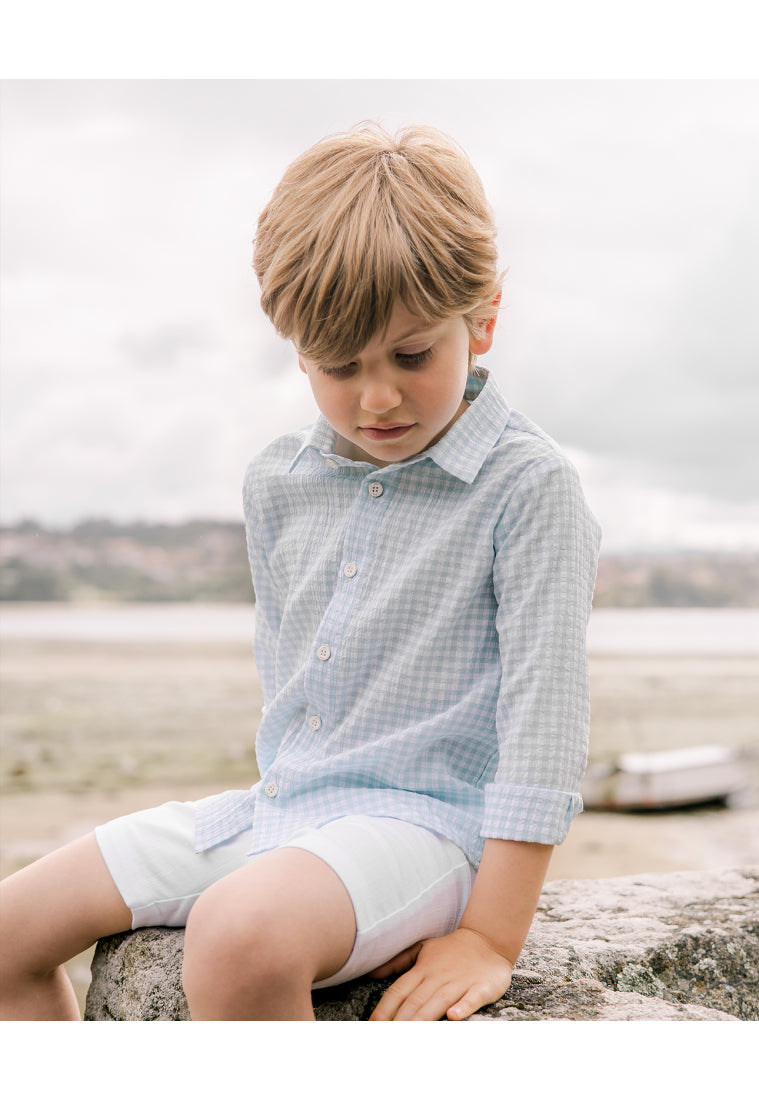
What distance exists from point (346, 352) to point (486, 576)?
0.20 meters

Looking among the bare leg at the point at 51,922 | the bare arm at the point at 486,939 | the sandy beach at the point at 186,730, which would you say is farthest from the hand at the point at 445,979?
the sandy beach at the point at 186,730

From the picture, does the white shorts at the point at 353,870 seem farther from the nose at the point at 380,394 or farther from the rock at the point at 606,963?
the nose at the point at 380,394

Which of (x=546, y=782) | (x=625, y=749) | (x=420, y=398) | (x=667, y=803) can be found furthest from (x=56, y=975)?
(x=625, y=749)

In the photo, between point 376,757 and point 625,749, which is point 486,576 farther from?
point 625,749

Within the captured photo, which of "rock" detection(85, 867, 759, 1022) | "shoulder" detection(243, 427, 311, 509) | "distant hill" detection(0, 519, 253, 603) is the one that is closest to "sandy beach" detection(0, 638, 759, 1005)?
"distant hill" detection(0, 519, 253, 603)

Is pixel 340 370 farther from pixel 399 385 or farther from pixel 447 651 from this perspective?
pixel 447 651

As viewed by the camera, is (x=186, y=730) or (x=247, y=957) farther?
(x=186, y=730)

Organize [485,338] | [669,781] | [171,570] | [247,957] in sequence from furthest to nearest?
[171,570], [669,781], [485,338], [247,957]

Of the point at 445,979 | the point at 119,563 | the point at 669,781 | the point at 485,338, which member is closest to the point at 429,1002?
the point at 445,979

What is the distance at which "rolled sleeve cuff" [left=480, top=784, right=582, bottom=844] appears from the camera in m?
0.75

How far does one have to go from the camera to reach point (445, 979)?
0.73m

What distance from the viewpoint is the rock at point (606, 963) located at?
787 mm

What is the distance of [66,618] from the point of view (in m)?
4.57

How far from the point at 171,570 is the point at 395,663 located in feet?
11.4
